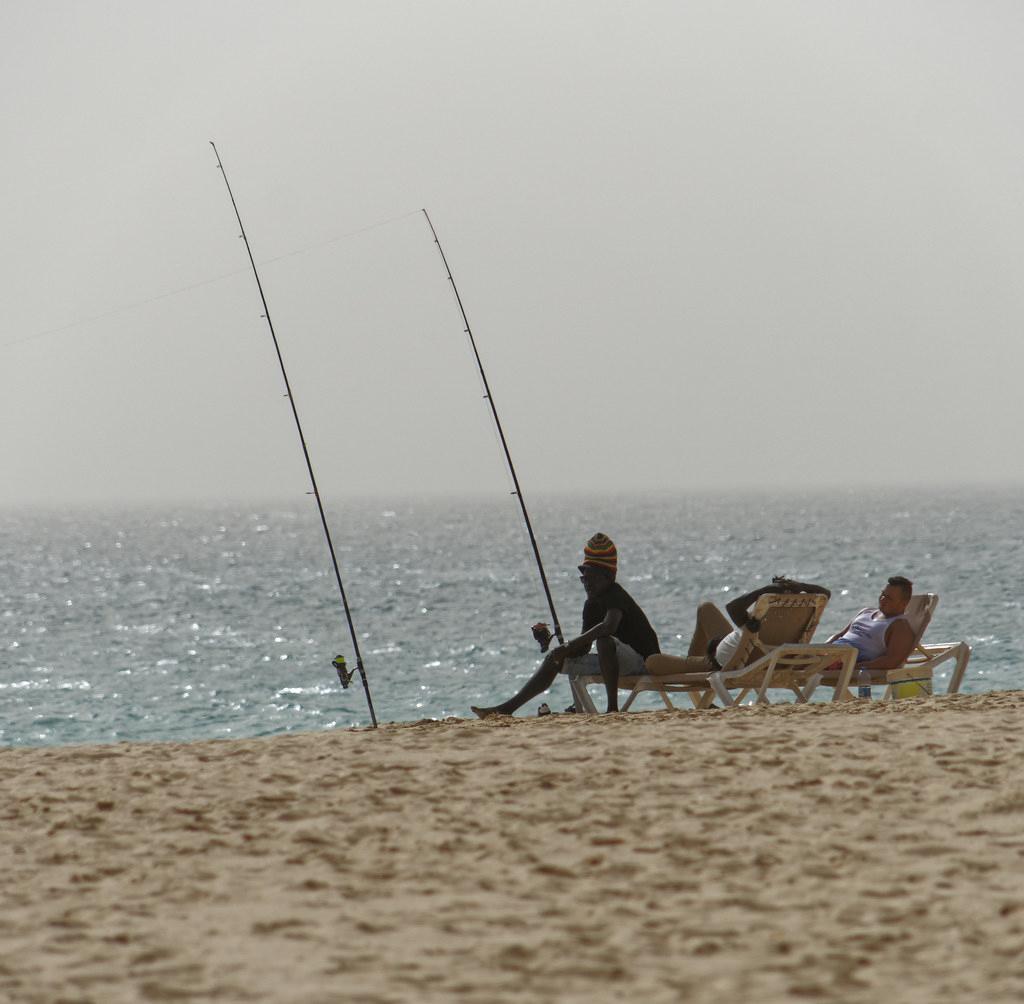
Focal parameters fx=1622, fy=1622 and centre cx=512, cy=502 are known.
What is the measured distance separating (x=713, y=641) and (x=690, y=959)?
205 inches

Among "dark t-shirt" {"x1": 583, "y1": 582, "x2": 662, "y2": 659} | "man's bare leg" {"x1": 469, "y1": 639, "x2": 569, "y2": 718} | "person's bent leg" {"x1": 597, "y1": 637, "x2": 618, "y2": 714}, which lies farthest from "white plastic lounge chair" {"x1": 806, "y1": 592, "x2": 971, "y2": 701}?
"man's bare leg" {"x1": 469, "y1": 639, "x2": 569, "y2": 718}

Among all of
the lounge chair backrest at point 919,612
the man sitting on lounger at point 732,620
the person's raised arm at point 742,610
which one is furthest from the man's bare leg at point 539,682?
the lounge chair backrest at point 919,612

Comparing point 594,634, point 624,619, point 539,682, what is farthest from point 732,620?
point 539,682

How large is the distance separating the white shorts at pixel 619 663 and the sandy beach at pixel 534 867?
4.93 ft

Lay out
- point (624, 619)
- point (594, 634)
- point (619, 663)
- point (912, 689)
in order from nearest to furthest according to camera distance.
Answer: point (594, 634) < point (619, 663) < point (624, 619) < point (912, 689)

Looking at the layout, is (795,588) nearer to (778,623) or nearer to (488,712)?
(778,623)

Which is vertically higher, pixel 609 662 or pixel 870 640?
pixel 609 662

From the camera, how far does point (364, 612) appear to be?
38.0 meters

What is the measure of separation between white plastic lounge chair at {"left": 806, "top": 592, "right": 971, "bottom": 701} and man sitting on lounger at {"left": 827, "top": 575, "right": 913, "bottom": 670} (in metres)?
0.06

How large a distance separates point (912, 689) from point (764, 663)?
151 centimetres

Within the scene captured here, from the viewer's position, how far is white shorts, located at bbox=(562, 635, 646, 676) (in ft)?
29.7

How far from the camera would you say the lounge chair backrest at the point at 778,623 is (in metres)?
8.88

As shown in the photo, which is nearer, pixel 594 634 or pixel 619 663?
pixel 594 634

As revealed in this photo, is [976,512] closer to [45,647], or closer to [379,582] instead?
[379,582]
